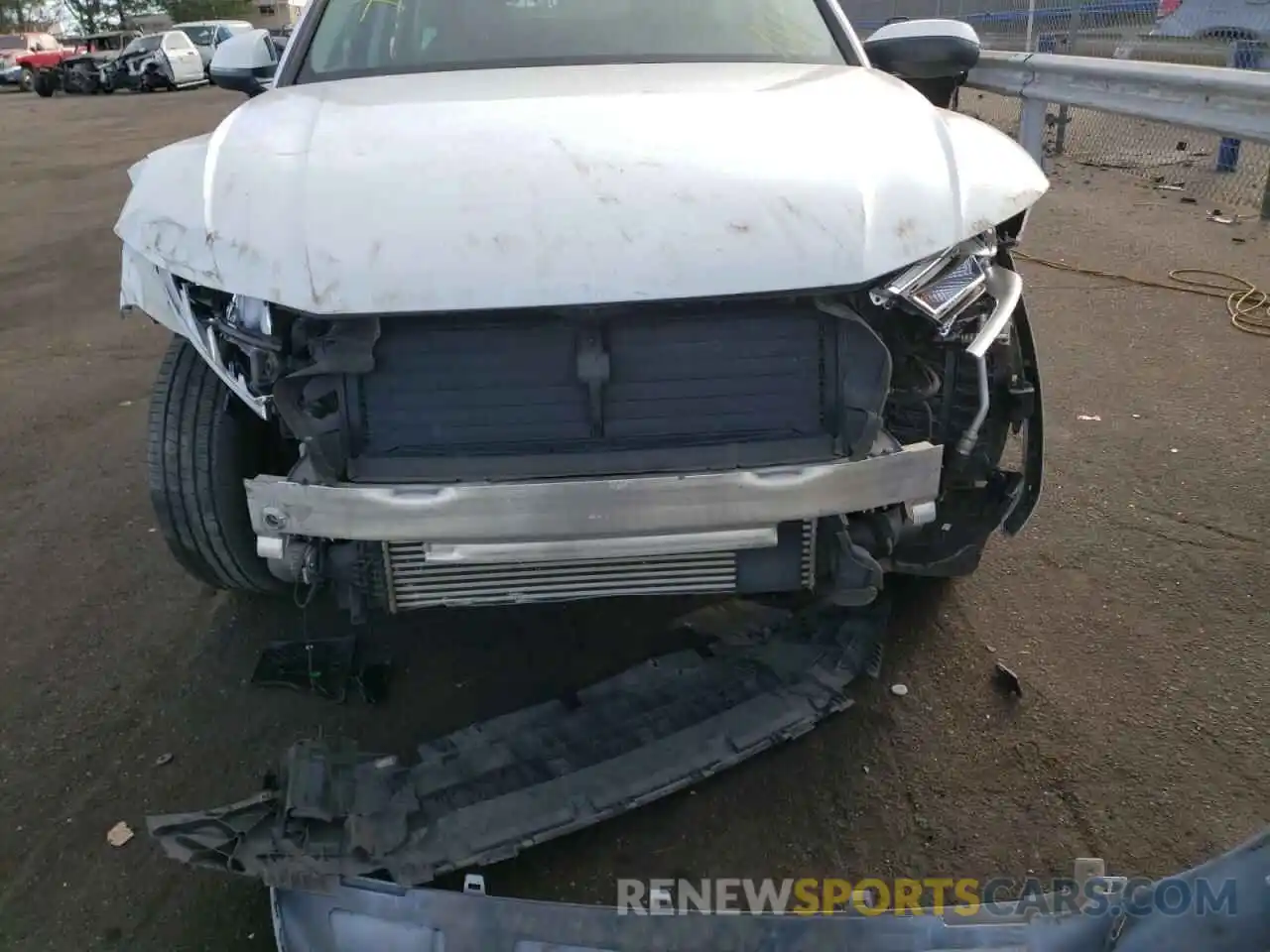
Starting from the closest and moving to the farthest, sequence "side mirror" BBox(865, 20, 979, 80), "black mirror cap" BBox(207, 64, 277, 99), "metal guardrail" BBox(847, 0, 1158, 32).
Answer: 1. "side mirror" BBox(865, 20, 979, 80)
2. "black mirror cap" BBox(207, 64, 277, 99)
3. "metal guardrail" BBox(847, 0, 1158, 32)

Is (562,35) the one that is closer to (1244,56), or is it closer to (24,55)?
(1244,56)

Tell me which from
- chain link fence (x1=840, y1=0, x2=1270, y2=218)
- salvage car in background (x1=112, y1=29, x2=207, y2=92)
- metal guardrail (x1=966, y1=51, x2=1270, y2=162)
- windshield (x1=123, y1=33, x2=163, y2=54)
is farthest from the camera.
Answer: windshield (x1=123, y1=33, x2=163, y2=54)

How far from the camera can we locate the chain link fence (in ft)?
25.7

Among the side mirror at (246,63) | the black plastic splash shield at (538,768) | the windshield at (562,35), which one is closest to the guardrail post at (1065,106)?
the windshield at (562,35)

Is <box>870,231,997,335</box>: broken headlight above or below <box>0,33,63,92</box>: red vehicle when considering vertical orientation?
above

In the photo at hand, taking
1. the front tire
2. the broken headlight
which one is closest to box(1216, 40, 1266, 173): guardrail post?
the broken headlight

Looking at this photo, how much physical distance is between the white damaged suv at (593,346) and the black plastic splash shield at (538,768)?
36 centimetres

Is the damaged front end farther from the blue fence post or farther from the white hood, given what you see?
the blue fence post

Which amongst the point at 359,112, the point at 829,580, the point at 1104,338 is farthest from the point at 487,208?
the point at 1104,338

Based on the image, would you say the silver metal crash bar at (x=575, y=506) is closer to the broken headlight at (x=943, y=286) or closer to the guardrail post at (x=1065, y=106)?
the broken headlight at (x=943, y=286)

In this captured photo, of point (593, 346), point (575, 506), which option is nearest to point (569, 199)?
point (593, 346)

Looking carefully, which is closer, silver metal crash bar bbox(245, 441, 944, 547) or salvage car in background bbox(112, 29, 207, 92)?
silver metal crash bar bbox(245, 441, 944, 547)

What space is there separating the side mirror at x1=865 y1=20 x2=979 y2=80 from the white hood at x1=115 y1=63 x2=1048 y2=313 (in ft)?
3.25

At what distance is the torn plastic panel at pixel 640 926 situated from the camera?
1.77 meters
